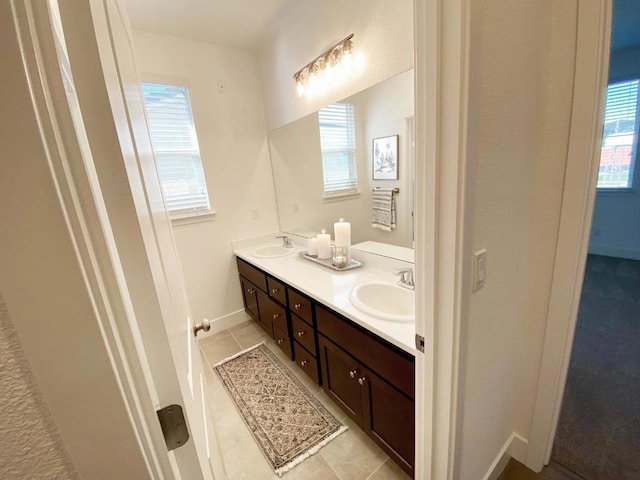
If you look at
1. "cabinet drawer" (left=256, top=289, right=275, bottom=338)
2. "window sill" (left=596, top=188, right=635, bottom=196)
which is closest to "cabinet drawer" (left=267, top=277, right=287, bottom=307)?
A: "cabinet drawer" (left=256, top=289, right=275, bottom=338)

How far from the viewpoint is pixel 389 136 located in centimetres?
167

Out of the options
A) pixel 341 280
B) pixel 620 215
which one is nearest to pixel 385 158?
pixel 341 280

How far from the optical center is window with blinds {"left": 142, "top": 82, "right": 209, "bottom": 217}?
2115 mm

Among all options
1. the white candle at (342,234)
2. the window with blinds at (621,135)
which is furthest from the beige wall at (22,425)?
the window with blinds at (621,135)

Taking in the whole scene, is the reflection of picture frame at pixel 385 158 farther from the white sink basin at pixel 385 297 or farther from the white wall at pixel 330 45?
the white sink basin at pixel 385 297

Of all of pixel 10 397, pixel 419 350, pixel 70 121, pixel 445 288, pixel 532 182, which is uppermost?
pixel 70 121

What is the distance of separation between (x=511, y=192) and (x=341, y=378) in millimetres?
1214

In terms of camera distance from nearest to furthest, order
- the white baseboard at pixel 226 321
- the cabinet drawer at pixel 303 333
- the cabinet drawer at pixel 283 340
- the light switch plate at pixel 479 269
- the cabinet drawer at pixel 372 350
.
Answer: the light switch plate at pixel 479 269
the cabinet drawer at pixel 372 350
the cabinet drawer at pixel 303 333
the cabinet drawer at pixel 283 340
the white baseboard at pixel 226 321

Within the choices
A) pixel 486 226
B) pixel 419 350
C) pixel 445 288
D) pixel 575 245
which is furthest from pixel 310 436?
pixel 575 245

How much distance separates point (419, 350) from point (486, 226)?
45 centimetres

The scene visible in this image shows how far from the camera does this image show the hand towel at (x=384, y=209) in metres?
1.76

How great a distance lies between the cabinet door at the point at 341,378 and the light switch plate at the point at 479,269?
0.74m

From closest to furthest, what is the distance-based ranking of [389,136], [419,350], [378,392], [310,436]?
1. [419,350]
2. [378,392]
3. [310,436]
4. [389,136]

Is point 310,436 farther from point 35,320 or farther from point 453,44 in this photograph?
point 453,44
